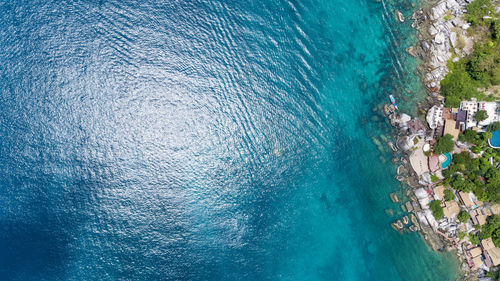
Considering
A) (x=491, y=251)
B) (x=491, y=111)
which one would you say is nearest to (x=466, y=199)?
(x=491, y=251)

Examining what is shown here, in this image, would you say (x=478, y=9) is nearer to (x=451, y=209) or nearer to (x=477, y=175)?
(x=477, y=175)

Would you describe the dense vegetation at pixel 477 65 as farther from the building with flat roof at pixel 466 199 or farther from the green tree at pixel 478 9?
the building with flat roof at pixel 466 199

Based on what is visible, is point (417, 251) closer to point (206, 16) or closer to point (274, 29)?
point (274, 29)

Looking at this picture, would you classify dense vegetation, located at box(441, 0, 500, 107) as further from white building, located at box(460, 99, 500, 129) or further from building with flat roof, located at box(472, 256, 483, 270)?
building with flat roof, located at box(472, 256, 483, 270)

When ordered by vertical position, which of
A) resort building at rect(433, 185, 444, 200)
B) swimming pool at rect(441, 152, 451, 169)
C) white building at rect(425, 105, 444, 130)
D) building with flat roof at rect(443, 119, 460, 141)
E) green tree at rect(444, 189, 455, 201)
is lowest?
green tree at rect(444, 189, 455, 201)

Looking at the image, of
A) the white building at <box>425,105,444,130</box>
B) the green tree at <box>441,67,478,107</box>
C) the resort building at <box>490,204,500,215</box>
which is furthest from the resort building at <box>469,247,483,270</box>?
the green tree at <box>441,67,478,107</box>

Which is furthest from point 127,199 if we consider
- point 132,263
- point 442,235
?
point 442,235
